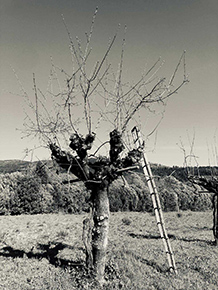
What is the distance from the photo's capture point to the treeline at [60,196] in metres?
15.6

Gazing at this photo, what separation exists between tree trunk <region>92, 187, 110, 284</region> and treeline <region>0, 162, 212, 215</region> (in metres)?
10.1

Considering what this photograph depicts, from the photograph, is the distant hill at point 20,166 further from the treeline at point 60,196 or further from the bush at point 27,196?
the treeline at point 60,196

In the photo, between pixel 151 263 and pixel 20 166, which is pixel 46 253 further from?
pixel 20 166

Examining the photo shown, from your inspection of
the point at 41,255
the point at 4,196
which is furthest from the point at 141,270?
the point at 4,196

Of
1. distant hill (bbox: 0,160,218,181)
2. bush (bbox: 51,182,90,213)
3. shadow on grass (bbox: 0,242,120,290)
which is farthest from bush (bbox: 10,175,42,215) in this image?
shadow on grass (bbox: 0,242,120,290)

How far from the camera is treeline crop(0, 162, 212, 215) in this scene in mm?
15586

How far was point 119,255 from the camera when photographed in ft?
19.7

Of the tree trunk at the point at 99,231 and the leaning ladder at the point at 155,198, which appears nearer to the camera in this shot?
the tree trunk at the point at 99,231

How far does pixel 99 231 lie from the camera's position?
441 cm

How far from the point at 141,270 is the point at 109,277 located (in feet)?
2.75

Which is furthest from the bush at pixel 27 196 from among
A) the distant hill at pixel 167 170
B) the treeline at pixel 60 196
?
the distant hill at pixel 167 170

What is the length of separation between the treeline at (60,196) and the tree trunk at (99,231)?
10.1m

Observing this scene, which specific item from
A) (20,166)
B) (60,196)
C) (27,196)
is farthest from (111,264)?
(60,196)

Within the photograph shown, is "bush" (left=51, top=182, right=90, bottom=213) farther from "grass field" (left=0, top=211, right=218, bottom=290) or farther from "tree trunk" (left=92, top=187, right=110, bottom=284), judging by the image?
"tree trunk" (left=92, top=187, right=110, bottom=284)
